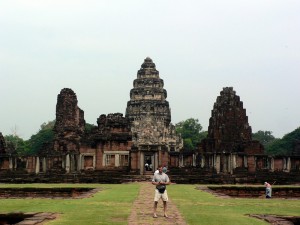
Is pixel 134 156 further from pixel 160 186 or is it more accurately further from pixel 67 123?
pixel 160 186

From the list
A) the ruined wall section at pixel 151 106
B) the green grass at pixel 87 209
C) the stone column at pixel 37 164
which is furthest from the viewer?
the ruined wall section at pixel 151 106

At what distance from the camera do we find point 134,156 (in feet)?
132

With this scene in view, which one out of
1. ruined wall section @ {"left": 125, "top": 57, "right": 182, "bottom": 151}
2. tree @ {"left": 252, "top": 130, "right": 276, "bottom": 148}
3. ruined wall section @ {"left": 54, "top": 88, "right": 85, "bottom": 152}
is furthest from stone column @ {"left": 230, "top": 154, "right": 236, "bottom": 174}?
tree @ {"left": 252, "top": 130, "right": 276, "bottom": 148}

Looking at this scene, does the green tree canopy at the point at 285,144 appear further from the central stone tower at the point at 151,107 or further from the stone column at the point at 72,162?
the stone column at the point at 72,162

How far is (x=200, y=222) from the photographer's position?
13.1 metres

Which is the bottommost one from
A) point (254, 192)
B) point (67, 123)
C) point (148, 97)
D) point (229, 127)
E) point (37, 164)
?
point (254, 192)

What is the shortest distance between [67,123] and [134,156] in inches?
581

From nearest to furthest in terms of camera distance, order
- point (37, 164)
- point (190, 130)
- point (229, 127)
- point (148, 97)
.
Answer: point (37, 164), point (229, 127), point (148, 97), point (190, 130)

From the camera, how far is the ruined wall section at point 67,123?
5106 centimetres

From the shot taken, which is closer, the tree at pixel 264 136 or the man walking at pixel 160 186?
the man walking at pixel 160 186

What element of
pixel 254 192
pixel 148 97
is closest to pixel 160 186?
pixel 254 192

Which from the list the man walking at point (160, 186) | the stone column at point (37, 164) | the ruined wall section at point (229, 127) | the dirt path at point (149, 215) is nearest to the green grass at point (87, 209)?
the dirt path at point (149, 215)

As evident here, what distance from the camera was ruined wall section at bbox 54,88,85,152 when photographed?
5106cm

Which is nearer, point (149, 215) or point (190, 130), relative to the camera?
point (149, 215)
